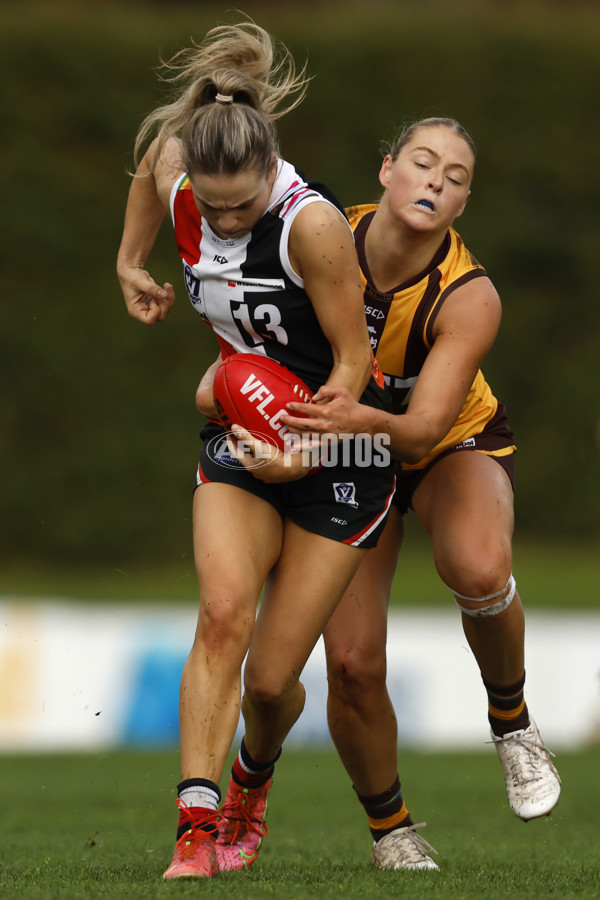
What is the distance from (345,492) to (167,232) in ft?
28.9

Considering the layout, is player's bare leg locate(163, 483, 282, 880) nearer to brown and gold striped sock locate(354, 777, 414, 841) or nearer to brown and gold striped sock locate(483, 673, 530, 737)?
brown and gold striped sock locate(354, 777, 414, 841)

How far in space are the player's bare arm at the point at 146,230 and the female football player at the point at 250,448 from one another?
0.11 ft

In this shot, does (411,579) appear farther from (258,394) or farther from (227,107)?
(227,107)

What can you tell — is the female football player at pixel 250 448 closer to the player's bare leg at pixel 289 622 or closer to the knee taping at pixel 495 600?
the player's bare leg at pixel 289 622

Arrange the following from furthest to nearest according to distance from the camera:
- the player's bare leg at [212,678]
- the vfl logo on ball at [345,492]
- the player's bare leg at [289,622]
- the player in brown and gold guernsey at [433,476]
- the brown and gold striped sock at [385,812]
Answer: the brown and gold striped sock at [385,812] → the player in brown and gold guernsey at [433,476] → the vfl logo on ball at [345,492] → the player's bare leg at [289,622] → the player's bare leg at [212,678]

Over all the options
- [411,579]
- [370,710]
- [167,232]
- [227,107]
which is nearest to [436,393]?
[227,107]

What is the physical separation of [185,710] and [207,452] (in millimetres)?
807

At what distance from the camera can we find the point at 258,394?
3820 millimetres

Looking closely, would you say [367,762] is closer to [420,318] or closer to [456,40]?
[420,318]

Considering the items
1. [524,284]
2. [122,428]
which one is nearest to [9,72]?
[122,428]

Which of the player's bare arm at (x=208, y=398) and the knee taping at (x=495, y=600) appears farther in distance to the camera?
the knee taping at (x=495, y=600)

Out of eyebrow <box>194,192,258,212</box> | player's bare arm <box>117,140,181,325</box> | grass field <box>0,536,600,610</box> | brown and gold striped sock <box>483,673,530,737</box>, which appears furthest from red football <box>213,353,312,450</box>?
grass field <box>0,536,600,610</box>

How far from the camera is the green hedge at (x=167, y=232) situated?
42.2 ft

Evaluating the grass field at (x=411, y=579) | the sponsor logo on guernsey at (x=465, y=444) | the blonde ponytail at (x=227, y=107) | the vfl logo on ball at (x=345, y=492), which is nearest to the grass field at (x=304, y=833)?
the vfl logo on ball at (x=345, y=492)
